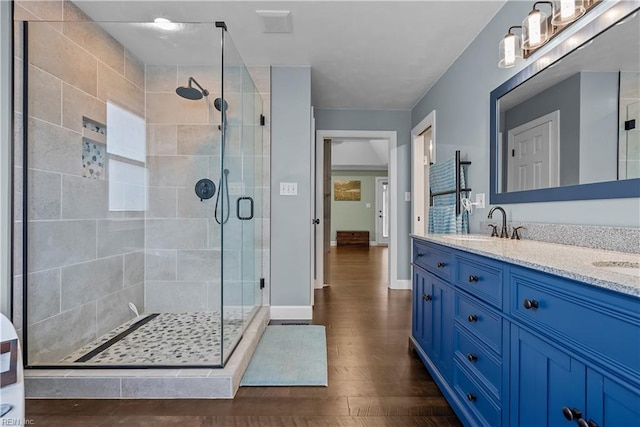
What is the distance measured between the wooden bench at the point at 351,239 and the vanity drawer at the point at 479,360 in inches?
288

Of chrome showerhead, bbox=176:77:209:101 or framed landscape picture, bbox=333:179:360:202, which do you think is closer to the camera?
chrome showerhead, bbox=176:77:209:101

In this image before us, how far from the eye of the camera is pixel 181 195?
263 centimetres

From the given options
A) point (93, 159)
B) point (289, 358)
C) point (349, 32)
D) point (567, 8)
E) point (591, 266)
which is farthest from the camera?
point (349, 32)

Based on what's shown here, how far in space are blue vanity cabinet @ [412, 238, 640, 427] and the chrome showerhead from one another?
208 cm

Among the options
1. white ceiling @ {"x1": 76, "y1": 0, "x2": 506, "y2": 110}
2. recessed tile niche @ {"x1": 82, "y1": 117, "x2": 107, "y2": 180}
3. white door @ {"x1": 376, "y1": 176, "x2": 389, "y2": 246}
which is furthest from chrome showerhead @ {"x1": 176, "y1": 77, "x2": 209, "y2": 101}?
white door @ {"x1": 376, "y1": 176, "x2": 389, "y2": 246}

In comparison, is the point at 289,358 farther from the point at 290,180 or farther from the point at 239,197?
the point at 290,180

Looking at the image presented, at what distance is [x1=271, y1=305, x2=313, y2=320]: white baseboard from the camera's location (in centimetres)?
287

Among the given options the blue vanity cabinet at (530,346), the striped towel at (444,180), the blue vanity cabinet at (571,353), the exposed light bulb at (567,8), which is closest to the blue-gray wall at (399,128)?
the striped towel at (444,180)

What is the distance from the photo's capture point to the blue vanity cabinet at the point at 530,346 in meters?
0.69

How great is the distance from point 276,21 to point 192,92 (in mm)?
881

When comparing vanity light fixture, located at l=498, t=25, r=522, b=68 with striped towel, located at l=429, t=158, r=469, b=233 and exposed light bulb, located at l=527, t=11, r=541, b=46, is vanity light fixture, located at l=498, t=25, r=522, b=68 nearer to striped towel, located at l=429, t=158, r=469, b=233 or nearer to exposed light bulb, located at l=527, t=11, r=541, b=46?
exposed light bulb, located at l=527, t=11, r=541, b=46

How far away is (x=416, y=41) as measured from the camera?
2.40 m

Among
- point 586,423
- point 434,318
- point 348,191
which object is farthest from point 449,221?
point 348,191

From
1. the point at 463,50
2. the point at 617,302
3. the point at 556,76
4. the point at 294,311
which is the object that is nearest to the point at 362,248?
the point at 294,311
